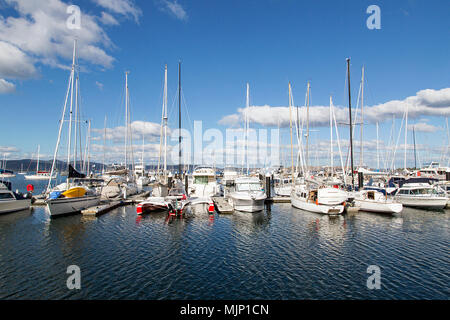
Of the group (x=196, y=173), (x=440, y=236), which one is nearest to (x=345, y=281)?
(x=440, y=236)

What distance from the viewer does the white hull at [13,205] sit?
1192 inches

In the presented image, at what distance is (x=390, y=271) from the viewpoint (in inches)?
557

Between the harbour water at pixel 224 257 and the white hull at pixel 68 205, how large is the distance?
1.35 metres

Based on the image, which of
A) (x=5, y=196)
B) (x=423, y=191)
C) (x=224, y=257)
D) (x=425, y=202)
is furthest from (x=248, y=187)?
(x=5, y=196)

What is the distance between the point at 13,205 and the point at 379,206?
1736 inches

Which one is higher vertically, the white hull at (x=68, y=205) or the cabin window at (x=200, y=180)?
the cabin window at (x=200, y=180)

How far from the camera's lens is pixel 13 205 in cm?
3133

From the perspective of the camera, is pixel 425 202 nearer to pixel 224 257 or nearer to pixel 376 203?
pixel 376 203

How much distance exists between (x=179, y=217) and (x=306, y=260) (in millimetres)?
16916

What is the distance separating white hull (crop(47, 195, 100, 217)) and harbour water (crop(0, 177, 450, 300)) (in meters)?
1.35

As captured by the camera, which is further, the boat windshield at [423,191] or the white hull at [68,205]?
the boat windshield at [423,191]

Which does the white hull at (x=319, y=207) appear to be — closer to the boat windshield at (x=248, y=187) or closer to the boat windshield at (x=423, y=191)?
the boat windshield at (x=248, y=187)

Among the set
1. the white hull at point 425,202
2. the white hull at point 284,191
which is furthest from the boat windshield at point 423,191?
the white hull at point 284,191

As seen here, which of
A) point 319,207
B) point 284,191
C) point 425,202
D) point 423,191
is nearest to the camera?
point 319,207
